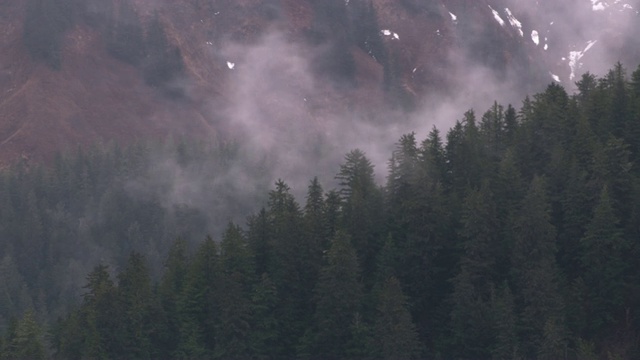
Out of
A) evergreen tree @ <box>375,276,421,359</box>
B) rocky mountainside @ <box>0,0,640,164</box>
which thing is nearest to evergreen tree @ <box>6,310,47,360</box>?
evergreen tree @ <box>375,276,421,359</box>

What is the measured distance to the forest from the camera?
6169cm

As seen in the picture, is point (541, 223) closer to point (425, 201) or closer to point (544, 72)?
point (425, 201)

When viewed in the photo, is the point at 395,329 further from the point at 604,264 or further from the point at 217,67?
the point at 217,67

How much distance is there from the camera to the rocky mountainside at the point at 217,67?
15712 centimetres

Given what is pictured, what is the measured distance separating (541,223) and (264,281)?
1746 cm

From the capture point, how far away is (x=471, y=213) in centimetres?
6606

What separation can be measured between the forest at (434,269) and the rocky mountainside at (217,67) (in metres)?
78.3

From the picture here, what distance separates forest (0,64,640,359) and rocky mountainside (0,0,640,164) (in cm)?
7828

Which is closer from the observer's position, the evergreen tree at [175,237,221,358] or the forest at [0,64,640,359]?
the forest at [0,64,640,359]

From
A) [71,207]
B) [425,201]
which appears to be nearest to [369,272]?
[425,201]

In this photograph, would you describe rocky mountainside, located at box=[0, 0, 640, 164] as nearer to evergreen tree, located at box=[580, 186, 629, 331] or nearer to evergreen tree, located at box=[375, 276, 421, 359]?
evergreen tree, located at box=[375, 276, 421, 359]

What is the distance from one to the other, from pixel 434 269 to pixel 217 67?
392 ft

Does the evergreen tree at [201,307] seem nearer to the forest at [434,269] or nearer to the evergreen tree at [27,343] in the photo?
the forest at [434,269]

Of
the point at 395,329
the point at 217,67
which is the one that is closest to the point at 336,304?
the point at 395,329
